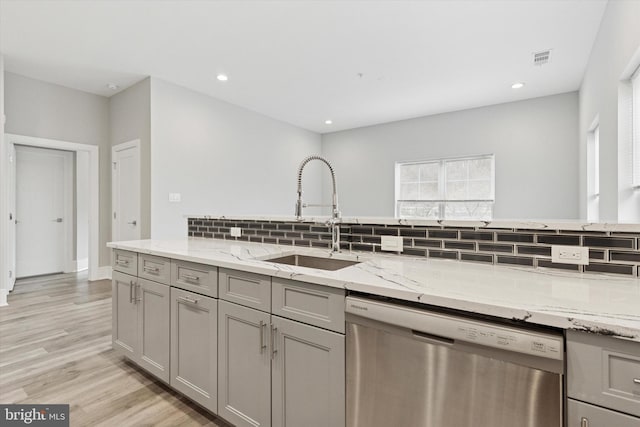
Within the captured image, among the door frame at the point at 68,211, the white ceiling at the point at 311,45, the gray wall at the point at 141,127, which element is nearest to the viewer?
the white ceiling at the point at 311,45

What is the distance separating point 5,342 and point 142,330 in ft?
5.38

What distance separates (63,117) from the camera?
4488mm

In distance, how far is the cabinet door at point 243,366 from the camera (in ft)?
4.63

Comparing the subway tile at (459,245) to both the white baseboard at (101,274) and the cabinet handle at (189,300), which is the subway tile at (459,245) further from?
the white baseboard at (101,274)

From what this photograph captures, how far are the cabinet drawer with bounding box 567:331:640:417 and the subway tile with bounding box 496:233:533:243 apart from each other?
637 mm

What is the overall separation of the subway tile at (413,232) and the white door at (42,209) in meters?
6.09

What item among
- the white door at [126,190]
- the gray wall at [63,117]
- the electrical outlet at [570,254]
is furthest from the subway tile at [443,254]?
the gray wall at [63,117]

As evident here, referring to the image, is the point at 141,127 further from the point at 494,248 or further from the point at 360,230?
the point at 494,248

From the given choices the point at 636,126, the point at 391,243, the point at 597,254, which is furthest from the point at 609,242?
the point at 636,126

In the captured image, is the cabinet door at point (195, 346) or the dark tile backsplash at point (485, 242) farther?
the cabinet door at point (195, 346)

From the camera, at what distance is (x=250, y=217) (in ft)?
7.84

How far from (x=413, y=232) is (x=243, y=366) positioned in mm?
1061

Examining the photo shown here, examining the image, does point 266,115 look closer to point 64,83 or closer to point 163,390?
point 64,83

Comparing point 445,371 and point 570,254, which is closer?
point 445,371
